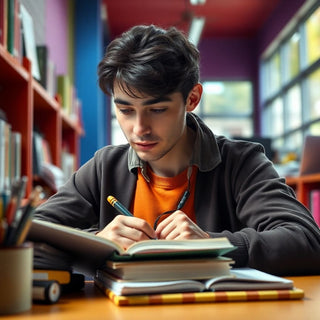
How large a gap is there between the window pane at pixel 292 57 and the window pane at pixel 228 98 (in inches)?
55.1

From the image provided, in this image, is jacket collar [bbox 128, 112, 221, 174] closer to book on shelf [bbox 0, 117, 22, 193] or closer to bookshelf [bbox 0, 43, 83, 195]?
book on shelf [bbox 0, 117, 22, 193]

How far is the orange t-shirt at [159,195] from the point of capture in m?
1.38

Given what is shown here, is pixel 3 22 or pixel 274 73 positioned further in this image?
pixel 274 73

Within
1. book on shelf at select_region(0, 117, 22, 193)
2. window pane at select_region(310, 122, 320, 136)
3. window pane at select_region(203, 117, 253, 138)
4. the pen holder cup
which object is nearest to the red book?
book on shelf at select_region(0, 117, 22, 193)

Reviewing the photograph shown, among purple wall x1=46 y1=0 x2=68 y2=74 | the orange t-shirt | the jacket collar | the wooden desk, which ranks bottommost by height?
the wooden desk

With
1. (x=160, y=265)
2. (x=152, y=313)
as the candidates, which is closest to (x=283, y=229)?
(x=160, y=265)

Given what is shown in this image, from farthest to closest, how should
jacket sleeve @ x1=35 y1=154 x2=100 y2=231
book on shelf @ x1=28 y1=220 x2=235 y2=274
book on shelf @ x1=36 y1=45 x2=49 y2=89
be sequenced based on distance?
book on shelf @ x1=36 y1=45 x2=49 y2=89 → jacket sleeve @ x1=35 y1=154 x2=100 y2=231 → book on shelf @ x1=28 y1=220 x2=235 y2=274

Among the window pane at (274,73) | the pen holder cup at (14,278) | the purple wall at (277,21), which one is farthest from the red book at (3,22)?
the window pane at (274,73)

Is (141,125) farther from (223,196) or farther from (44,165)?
(44,165)

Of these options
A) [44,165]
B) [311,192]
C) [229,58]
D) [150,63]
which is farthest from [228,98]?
[150,63]

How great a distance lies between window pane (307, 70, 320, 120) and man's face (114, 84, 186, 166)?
4.65 meters

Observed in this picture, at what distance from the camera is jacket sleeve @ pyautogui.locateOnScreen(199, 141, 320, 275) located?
99 cm

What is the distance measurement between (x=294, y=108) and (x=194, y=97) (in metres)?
5.48

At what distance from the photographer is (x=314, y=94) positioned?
5.84 meters
